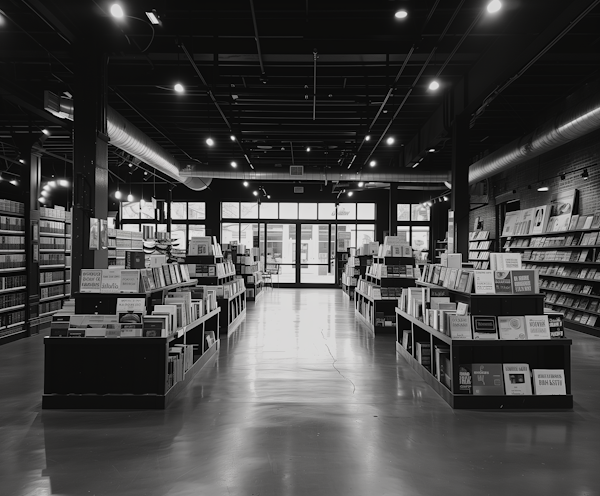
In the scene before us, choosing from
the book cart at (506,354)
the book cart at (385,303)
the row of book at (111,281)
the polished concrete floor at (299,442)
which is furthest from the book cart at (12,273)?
the book cart at (506,354)

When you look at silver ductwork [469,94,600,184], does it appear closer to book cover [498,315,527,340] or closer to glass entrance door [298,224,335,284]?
book cover [498,315,527,340]

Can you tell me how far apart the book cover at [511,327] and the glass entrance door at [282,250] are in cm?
1750

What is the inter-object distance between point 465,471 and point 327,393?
2.22 m

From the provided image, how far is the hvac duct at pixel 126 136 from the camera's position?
778 centimetres

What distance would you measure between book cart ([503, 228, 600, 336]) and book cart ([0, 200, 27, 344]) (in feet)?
37.7

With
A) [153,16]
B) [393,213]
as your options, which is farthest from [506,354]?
[393,213]

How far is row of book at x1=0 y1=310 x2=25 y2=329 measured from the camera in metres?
8.79

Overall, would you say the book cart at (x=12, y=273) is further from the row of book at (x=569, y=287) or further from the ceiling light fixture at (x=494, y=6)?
the row of book at (x=569, y=287)

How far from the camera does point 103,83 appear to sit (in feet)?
22.3

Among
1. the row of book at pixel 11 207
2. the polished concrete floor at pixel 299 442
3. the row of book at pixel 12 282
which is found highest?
the row of book at pixel 11 207

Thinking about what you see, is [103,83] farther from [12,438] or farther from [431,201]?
[431,201]

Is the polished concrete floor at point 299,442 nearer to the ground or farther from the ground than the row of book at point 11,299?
nearer to the ground

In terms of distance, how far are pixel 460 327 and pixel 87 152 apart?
5.38 meters

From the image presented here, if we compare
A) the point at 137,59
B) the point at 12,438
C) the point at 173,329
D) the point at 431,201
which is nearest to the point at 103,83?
the point at 137,59
